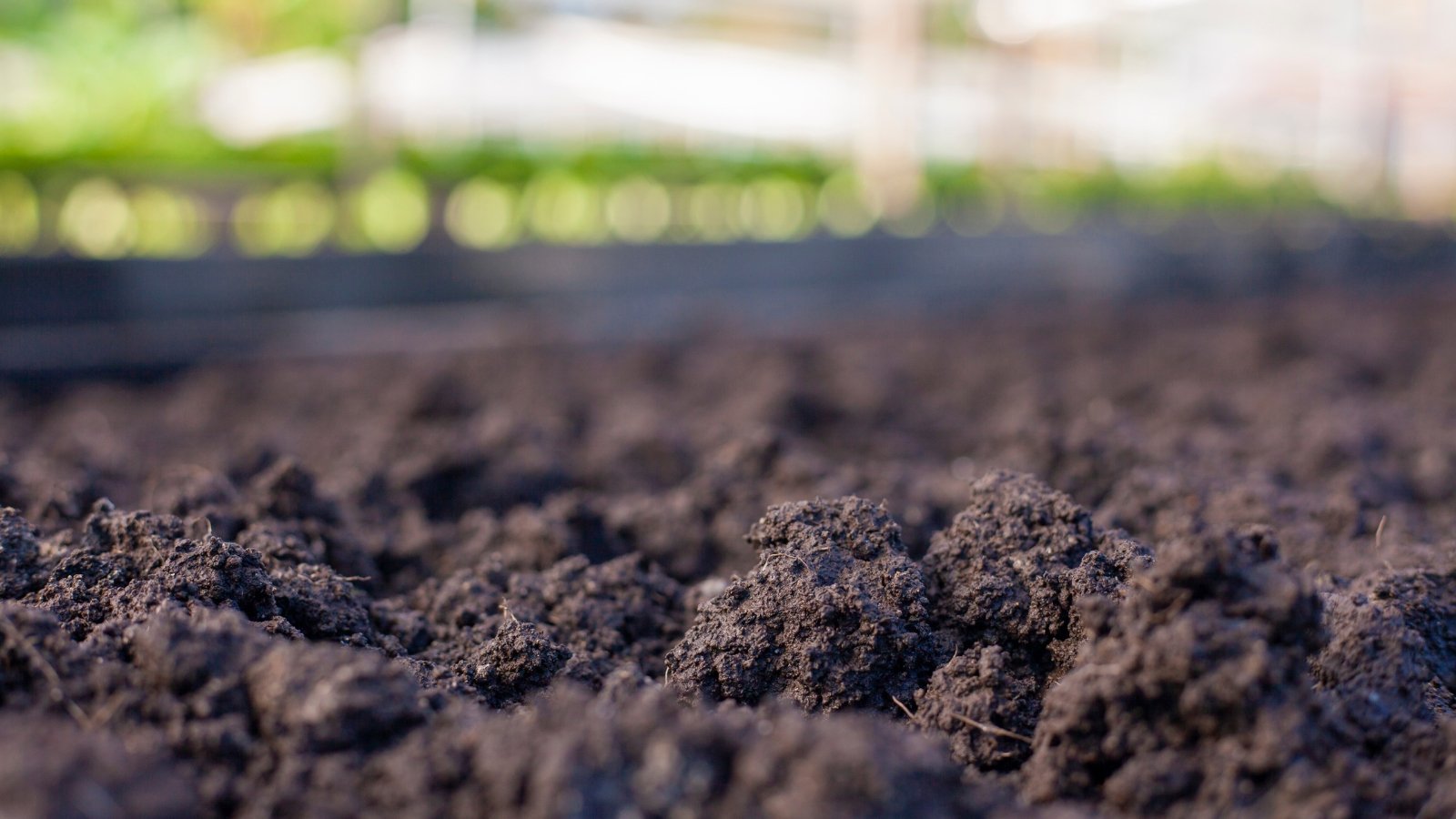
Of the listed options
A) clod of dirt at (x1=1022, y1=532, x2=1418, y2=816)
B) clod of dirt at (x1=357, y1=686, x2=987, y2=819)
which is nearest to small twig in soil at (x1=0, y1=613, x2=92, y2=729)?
clod of dirt at (x1=357, y1=686, x2=987, y2=819)

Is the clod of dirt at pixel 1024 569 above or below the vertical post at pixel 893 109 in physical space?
below

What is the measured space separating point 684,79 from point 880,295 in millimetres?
6888

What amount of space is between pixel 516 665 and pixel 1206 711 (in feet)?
2.58

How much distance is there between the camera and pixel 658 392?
4.06m

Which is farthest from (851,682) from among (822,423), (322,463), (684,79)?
(684,79)

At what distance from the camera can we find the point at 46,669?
3.93 ft

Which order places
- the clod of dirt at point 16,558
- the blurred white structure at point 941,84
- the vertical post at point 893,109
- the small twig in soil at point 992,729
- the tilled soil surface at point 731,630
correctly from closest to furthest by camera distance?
1. the tilled soil surface at point 731,630
2. the small twig in soil at point 992,729
3. the clod of dirt at point 16,558
4. the vertical post at point 893,109
5. the blurred white structure at point 941,84

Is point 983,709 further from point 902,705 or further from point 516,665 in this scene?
point 516,665

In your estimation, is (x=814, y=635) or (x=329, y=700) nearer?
(x=329, y=700)

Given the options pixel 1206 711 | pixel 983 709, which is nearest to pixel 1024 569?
pixel 983 709

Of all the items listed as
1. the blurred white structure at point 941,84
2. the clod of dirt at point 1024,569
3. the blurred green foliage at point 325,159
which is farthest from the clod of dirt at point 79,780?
the blurred white structure at point 941,84

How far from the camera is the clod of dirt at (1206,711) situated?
45.6 inches

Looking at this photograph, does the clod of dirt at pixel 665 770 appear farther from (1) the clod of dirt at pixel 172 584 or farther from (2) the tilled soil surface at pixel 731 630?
(1) the clod of dirt at pixel 172 584

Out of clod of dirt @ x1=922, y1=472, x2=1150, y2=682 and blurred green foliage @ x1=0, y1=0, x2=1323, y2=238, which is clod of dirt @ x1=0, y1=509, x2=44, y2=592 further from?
blurred green foliage @ x1=0, y1=0, x2=1323, y2=238
